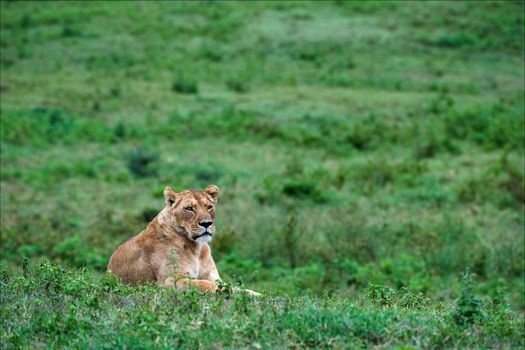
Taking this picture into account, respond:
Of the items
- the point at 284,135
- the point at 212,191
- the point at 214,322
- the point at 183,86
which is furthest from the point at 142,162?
the point at 214,322

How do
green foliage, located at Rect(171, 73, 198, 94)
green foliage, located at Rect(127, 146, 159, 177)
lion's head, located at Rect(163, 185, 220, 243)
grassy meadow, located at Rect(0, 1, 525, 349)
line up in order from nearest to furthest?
grassy meadow, located at Rect(0, 1, 525, 349)
lion's head, located at Rect(163, 185, 220, 243)
green foliage, located at Rect(127, 146, 159, 177)
green foliage, located at Rect(171, 73, 198, 94)

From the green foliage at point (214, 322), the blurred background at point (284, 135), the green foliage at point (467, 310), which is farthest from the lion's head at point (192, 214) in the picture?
the green foliage at point (467, 310)

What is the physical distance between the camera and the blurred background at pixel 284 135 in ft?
50.7

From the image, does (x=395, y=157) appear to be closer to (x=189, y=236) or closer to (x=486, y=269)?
(x=486, y=269)

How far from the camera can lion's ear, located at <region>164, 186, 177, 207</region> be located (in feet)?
26.9

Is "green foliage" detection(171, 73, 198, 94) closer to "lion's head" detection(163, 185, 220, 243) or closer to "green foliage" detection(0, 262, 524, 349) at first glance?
"lion's head" detection(163, 185, 220, 243)

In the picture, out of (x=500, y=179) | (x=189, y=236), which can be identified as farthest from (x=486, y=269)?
(x=189, y=236)

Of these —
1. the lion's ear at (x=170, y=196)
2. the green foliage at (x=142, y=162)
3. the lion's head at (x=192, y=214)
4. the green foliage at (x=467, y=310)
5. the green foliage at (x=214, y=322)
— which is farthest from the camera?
the green foliage at (x=142, y=162)

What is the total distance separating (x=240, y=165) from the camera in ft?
70.7

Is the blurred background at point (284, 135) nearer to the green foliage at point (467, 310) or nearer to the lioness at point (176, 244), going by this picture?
the lioness at point (176, 244)

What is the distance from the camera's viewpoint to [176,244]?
8094 mm

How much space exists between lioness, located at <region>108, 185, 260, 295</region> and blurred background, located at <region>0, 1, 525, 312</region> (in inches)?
23.7

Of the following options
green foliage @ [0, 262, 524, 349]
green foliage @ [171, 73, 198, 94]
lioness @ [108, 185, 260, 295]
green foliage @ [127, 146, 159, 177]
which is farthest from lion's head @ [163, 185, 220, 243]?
green foliage @ [171, 73, 198, 94]

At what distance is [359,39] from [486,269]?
23.0m
